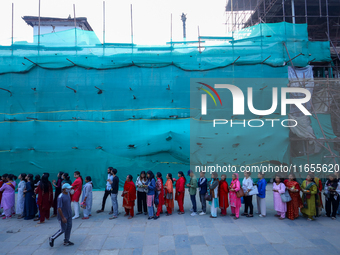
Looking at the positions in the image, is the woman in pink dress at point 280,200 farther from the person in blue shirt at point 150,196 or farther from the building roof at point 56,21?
the building roof at point 56,21

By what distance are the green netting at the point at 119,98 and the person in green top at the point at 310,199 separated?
361 centimetres

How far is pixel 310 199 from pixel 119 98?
840 centimetres

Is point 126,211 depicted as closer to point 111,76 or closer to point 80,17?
point 111,76

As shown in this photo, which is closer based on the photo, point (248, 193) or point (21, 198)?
point (248, 193)

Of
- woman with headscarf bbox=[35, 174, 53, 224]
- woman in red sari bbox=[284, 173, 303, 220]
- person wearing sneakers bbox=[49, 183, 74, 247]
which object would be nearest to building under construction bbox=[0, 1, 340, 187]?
woman in red sari bbox=[284, 173, 303, 220]

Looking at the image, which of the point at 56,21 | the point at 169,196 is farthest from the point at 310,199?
the point at 56,21

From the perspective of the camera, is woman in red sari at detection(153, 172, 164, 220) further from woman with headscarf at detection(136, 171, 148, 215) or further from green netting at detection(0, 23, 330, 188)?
green netting at detection(0, 23, 330, 188)

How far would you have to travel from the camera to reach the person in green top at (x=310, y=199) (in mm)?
5938

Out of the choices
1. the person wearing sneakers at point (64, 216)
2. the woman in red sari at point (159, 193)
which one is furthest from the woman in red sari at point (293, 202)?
the person wearing sneakers at point (64, 216)

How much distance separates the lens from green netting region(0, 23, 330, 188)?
9805mm

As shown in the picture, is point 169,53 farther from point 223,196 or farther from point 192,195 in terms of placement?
point 223,196

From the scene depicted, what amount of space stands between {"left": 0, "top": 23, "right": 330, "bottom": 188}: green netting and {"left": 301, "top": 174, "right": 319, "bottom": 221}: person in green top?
11.8 feet

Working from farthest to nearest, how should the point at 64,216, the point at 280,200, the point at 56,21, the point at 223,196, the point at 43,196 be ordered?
the point at 56,21 < the point at 223,196 < the point at 280,200 < the point at 43,196 < the point at 64,216

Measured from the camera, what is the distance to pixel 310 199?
5.99 m
